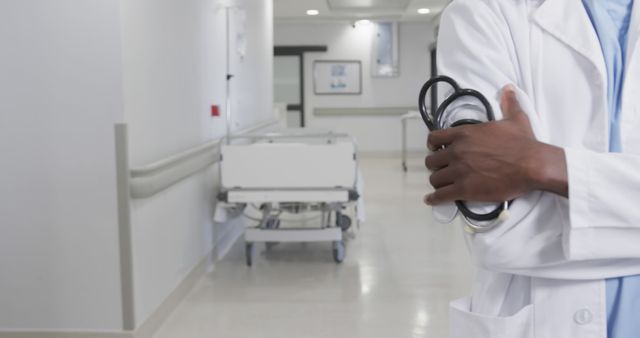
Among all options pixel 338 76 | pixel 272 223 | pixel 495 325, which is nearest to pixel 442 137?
→ pixel 495 325

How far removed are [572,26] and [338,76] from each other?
1243 centimetres

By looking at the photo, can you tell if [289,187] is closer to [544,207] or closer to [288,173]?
[288,173]

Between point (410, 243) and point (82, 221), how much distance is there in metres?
3.17

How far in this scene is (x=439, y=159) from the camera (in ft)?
2.73

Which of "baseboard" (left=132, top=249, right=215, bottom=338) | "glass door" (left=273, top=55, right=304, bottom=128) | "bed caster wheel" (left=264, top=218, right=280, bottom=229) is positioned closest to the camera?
"baseboard" (left=132, top=249, right=215, bottom=338)

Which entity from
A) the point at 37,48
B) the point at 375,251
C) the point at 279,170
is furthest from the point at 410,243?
the point at 37,48

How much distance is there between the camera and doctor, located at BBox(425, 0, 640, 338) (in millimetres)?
776

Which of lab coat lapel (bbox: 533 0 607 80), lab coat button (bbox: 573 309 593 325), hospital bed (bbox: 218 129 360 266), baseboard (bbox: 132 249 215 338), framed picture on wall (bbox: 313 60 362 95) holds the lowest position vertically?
baseboard (bbox: 132 249 215 338)

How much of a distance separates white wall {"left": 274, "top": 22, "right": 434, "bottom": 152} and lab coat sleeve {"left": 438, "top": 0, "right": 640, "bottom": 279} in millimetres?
12256

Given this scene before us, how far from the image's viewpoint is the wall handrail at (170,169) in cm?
317

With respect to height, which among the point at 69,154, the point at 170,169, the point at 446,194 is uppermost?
the point at 446,194

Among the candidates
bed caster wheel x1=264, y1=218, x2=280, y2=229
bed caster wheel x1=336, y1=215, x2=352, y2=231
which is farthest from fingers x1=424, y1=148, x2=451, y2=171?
bed caster wheel x1=336, y1=215, x2=352, y2=231

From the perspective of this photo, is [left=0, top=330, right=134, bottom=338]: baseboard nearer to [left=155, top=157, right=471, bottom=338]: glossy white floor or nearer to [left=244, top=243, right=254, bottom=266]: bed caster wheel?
[left=155, top=157, right=471, bottom=338]: glossy white floor

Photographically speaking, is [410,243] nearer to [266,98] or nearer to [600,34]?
[266,98]
